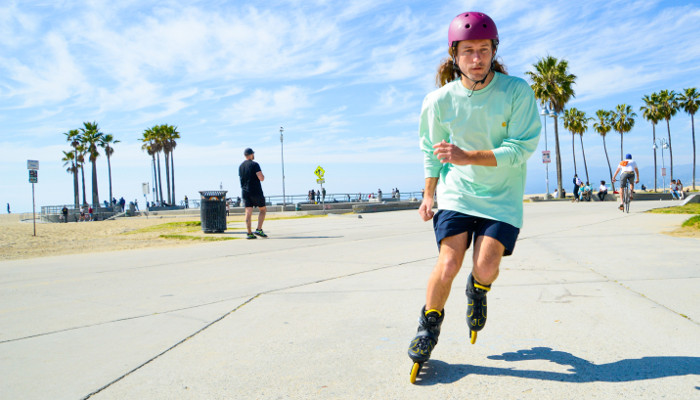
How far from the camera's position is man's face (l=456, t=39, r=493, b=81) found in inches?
106

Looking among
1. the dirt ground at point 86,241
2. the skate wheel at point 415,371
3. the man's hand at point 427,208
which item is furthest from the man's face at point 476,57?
the dirt ground at point 86,241

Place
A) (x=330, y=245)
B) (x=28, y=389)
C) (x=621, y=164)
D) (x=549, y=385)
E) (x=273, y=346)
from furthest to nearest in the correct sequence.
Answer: (x=621, y=164) < (x=330, y=245) < (x=273, y=346) < (x=28, y=389) < (x=549, y=385)

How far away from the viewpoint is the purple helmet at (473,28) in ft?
8.75

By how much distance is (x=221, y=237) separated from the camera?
11.2 m

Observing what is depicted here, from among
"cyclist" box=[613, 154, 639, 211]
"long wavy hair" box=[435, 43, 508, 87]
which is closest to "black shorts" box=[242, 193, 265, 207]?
"long wavy hair" box=[435, 43, 508, 87]

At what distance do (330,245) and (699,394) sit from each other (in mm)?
7229

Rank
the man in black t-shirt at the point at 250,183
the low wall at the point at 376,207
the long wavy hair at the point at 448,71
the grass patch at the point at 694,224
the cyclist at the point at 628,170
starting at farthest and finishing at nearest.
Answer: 1. the low wall at the point at 376,207
2. the cyclist at the point at 628,170
3. the man in black t-shirt at the point at 250,183
4. the grass patch at the point at 694,224
5. the long wavy hair at the point at 448,71

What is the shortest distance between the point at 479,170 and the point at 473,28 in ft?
2.50

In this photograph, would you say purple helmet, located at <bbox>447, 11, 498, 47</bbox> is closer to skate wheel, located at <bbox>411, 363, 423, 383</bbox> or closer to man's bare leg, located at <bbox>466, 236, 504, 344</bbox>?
man's bare leg, located at <bbox>466, 236, 504, 344</bbox>

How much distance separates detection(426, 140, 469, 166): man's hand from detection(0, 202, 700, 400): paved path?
3.59 ft

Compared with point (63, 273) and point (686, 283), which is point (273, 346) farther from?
point (63, 273)

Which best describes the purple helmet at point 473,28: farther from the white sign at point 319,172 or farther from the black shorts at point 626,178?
the white sign at point 319,172

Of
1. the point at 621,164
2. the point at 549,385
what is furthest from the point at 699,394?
Result: the point at 621,164

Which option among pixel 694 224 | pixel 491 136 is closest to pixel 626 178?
pixel 694 224
